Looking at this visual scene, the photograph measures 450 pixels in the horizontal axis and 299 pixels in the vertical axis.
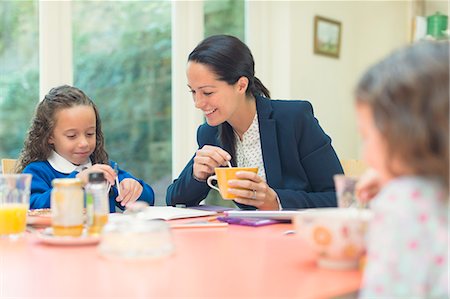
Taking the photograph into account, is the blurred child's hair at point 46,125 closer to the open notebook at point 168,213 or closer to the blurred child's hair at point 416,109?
the open notebook at point 168,213

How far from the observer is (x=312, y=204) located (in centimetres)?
178

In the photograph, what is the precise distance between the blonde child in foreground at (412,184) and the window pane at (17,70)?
2.23 metres

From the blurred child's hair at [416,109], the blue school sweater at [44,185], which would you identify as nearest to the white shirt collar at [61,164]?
the blue school sweater at [44,185]

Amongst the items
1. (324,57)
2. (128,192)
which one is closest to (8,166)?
(128,192)

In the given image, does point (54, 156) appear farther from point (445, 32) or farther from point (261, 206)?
point (445, 32)

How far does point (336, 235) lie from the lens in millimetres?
869

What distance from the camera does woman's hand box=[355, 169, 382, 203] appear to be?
980mm

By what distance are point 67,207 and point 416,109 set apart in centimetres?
70

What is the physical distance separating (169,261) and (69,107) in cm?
113

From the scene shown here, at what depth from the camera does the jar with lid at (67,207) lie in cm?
112

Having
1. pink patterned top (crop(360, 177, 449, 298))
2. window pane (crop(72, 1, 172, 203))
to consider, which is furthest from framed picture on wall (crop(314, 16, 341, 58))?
pink patterned top (crop(360, 177, 449, 298))

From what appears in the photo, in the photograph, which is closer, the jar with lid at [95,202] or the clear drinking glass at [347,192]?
the clear drinking glass at [347,192]

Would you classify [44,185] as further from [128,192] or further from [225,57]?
[225,57]

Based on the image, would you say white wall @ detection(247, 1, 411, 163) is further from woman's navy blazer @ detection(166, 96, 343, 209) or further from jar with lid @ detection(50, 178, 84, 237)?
jar with lid @ detection(50, 178, 84, 237)
